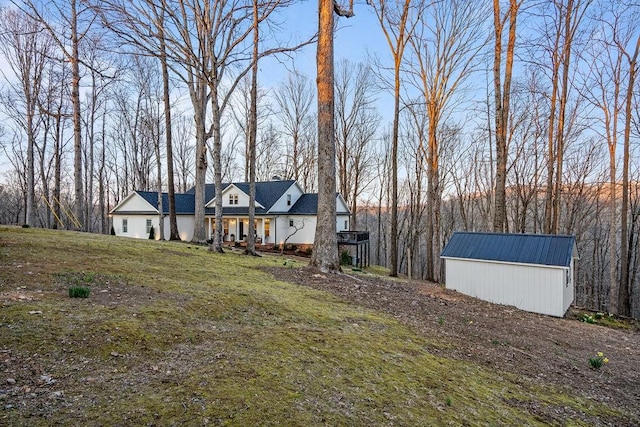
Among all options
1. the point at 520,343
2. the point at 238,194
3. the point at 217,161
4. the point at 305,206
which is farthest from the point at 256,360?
the point at 238,194

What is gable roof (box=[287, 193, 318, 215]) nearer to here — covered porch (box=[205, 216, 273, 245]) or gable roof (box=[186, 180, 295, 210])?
gable roof (box=[186, 180, 295, 210])

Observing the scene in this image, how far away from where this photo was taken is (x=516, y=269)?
11.5 meters

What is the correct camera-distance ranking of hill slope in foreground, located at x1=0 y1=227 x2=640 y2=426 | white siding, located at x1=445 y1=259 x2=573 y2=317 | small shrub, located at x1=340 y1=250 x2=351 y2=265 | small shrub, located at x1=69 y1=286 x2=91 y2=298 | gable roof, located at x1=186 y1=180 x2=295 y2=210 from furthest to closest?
gable roof, located at x1=186 y1=180 x2=295 y2=210 < small shrub, located at x1=340 y1=250 x2=351 y2=265 < white siding, located at x1=445 y1=259 x2=573 y2=317 < small shrub, located at x1=69 y1=286 x2=91 y2=298 < hill slope in foreground, located at x1=0 y1=227 x2=640 y2=426

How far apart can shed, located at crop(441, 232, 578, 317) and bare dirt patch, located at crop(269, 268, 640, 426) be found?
1968mm

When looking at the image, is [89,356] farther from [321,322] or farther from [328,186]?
[328,186]

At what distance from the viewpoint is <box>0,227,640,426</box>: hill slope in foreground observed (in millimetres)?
2516

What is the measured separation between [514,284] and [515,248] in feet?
4.01

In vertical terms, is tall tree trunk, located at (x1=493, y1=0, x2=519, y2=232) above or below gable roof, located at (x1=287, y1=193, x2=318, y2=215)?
above

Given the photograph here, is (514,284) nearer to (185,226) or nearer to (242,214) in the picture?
(242,214)

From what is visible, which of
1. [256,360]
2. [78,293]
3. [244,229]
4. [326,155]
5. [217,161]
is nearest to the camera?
[256,360]

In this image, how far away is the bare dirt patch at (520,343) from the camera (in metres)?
4.59

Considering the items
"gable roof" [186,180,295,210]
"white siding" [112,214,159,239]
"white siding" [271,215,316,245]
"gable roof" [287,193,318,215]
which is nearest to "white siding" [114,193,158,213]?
"white siding" [112,214,159,239]

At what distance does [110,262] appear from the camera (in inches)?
275

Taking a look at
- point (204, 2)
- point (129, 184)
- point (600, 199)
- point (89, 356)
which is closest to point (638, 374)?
point (89, 356)
